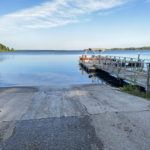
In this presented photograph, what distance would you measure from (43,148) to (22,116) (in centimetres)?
233

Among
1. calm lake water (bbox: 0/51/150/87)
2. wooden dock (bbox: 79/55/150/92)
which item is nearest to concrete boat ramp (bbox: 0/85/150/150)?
wooden dock (bbox: 79/55/150/92)

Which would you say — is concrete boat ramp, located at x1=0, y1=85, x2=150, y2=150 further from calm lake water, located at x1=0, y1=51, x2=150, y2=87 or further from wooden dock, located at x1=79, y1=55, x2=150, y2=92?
calm lake water, located at x1=0, y1=51, x2=150, y2=87

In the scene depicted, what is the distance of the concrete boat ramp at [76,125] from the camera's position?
4.77 m

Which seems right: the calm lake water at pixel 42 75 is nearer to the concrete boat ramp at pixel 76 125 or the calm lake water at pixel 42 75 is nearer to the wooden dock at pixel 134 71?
the wooden dock at pixel 134 71

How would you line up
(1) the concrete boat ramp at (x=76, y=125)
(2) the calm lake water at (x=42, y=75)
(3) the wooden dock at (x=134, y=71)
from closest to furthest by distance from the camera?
(1) the concrete boat ramp at (x=76, y=125) < (3) the wooden dock at (x=134, y=71) < (2) the calm lake water at (x=42, y=75)

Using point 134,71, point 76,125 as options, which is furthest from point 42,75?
point 76,125

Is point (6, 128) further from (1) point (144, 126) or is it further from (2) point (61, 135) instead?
(1) point (144, 126)

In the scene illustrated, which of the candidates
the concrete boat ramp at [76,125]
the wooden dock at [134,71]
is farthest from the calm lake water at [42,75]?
the concrete boat ramp at [76,125]

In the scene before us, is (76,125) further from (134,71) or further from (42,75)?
(42,75)

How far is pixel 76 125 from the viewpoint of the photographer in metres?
5.85

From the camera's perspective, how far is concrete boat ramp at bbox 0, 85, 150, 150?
477 centimetres

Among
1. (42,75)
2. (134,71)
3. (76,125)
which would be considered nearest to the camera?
(76,125)

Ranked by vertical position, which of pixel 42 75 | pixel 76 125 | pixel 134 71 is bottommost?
pixel 42 75

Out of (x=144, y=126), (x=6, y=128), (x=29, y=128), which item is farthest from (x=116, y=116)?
(x=6, y=128)
